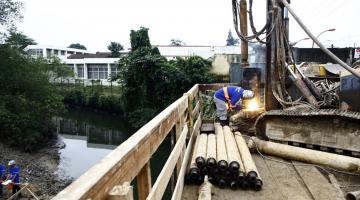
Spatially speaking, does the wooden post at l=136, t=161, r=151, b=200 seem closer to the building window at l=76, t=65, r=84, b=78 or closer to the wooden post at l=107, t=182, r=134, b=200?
the wooden post at l=107, t=182, r=134, b=200

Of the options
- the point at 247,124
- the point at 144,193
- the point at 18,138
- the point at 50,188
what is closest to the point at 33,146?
the point at 18,138

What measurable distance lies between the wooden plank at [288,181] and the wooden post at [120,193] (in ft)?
9.26

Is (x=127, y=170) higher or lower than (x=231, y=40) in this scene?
lower

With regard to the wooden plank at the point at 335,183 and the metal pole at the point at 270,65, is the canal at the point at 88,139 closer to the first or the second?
the metal pole at the point at 270,65

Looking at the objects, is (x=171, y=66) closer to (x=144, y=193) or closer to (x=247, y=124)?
(x=247, y=124)

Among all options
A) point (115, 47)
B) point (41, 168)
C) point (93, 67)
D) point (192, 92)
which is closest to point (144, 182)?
point (192, 92)

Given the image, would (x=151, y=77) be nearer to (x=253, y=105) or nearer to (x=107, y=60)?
(x=253, y=105)

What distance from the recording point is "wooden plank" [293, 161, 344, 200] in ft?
12.5

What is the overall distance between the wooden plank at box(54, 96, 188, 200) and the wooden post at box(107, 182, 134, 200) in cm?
2

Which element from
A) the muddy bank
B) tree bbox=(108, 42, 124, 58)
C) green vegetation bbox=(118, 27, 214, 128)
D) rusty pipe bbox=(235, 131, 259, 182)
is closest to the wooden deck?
rusty pipe bbox=(235, 131, 259, 182)

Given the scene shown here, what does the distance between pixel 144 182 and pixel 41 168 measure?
2307 centimetres

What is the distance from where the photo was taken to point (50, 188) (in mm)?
19234

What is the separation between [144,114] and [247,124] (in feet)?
83.6

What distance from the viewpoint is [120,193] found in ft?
4.19
